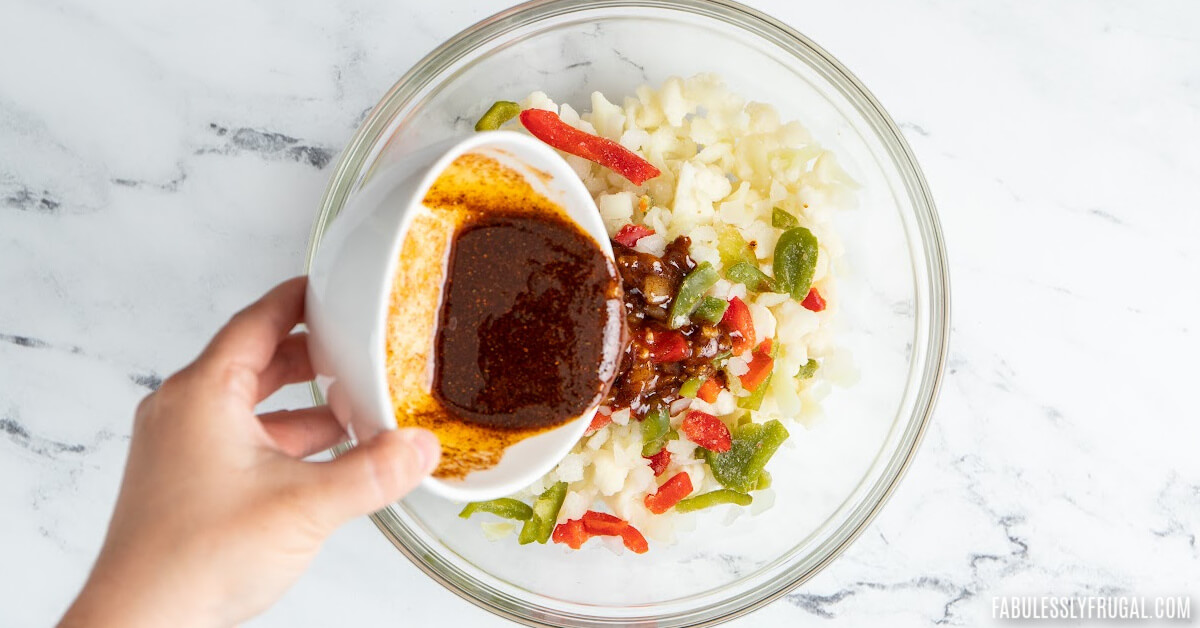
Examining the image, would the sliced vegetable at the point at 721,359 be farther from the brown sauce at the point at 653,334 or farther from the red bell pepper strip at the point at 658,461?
the red bell pepper strip at the point at 658,461

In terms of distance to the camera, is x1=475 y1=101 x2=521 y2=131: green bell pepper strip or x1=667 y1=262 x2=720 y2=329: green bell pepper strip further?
x1=475 y1=101 x2=521 y2=131: green bell pepper strip

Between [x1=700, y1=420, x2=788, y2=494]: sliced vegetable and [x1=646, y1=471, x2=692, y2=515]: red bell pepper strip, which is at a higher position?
[x1=700, y1=420, x2=788, y2=494]: sliced vegetable

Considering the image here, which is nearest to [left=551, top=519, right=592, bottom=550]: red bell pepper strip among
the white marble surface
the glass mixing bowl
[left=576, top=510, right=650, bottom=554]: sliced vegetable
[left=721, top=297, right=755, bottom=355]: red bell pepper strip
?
[left=576, top=510, right=650, bottom=554]: sliced vegetable

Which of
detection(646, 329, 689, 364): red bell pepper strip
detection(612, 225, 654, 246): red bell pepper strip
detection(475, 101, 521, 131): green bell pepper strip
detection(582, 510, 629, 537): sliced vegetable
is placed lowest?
detection(582, 510, 629, 537): sliced vegetable

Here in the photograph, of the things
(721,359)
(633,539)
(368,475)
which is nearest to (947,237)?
(721,359)

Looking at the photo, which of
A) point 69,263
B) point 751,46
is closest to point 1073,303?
point 751,46

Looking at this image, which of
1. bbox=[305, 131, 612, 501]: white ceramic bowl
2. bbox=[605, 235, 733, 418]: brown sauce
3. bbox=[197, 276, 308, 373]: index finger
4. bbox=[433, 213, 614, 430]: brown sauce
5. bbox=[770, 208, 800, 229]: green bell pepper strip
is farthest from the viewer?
bbox=[770, 208, 800, 229]: green bell pepper strip

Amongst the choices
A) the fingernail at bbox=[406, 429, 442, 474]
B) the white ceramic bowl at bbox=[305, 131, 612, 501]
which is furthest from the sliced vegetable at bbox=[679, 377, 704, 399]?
Result: the fingernail at bbox=[406, 429, 442, 474]

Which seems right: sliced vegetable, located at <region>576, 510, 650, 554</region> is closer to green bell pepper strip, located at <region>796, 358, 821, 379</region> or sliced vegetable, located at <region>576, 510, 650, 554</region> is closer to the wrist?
green bell pepper strip, located at <region>796, 358, 821, 379</region>

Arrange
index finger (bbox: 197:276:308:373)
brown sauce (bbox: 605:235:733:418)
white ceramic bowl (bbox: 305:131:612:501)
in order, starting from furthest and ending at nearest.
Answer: brown sauce (bbox: 605:235:733:418)
index finger (bbox: 197:276:308:373)
white ceramic bowl (bbox: 305:131:612:501)
